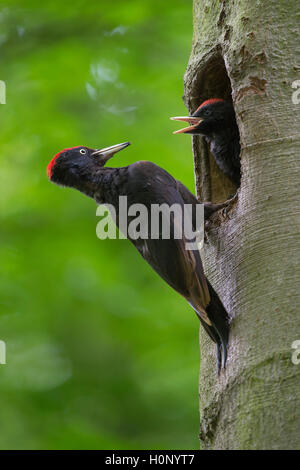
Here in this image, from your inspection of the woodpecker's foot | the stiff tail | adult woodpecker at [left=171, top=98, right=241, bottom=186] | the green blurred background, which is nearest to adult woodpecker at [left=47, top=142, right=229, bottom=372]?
the stiff tail

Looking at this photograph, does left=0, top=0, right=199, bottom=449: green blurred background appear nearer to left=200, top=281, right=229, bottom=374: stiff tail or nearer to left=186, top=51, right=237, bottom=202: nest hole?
left=186, top=51, right=237, bottom=202: nest hole

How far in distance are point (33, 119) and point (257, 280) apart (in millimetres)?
2548

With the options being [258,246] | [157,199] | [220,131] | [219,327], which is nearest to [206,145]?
[220,131]

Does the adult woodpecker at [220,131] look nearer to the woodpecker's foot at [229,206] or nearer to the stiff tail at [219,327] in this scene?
the woodpecker's foot at [229,206]

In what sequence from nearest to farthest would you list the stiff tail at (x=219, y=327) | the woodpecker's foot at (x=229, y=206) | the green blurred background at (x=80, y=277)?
1. the stiff tail at (x=219, y=327)
2. the woodpecker's foot at (x=229, y=206)
3. the green blurred background at (x=80, y=277)

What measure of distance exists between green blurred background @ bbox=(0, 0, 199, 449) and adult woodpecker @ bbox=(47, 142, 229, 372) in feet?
2.74

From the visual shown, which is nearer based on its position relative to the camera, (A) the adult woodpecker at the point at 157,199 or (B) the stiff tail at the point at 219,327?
(B) the stiff tail at the point at 219,327

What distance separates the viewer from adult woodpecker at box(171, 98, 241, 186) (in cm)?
359

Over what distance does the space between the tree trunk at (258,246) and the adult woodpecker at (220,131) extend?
12.8 inches

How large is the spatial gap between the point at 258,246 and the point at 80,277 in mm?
2048

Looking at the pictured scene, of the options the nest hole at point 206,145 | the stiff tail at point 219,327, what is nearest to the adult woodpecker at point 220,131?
the nest hole at point 206,145

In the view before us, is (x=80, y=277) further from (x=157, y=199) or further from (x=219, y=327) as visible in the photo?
(x=219, y=327)

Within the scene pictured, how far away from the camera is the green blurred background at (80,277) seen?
4.42 meters
